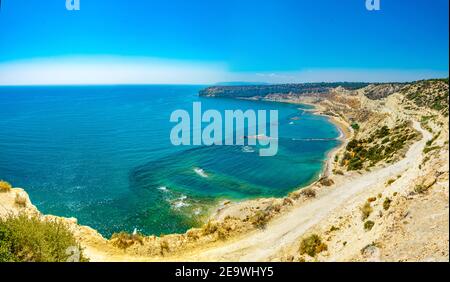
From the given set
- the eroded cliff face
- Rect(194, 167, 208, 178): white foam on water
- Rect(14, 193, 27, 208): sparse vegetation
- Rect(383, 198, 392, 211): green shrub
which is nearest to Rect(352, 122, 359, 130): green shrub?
the eroded cliff face

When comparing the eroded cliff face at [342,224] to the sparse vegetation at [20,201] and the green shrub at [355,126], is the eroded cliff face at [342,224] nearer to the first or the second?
the sparse vegetation at [20,201]

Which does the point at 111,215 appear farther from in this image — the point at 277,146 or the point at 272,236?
the point at 277,146

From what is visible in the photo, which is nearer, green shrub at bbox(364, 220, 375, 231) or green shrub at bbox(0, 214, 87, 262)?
green shrub at bbox(0, 214, 87, 262)

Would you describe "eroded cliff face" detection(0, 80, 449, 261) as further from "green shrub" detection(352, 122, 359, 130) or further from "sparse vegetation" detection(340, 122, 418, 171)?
"green shrub" detection(352, 122, 359, 130)

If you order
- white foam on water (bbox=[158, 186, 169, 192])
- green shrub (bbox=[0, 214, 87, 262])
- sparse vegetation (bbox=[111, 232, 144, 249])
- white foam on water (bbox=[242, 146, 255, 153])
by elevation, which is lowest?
sparse vegetation (bbox=[111, 232, 144, 249])

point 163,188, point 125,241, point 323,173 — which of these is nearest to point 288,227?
point 125,241

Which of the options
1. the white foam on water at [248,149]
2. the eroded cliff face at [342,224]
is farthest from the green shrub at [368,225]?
the white foam on water at [248,149]
